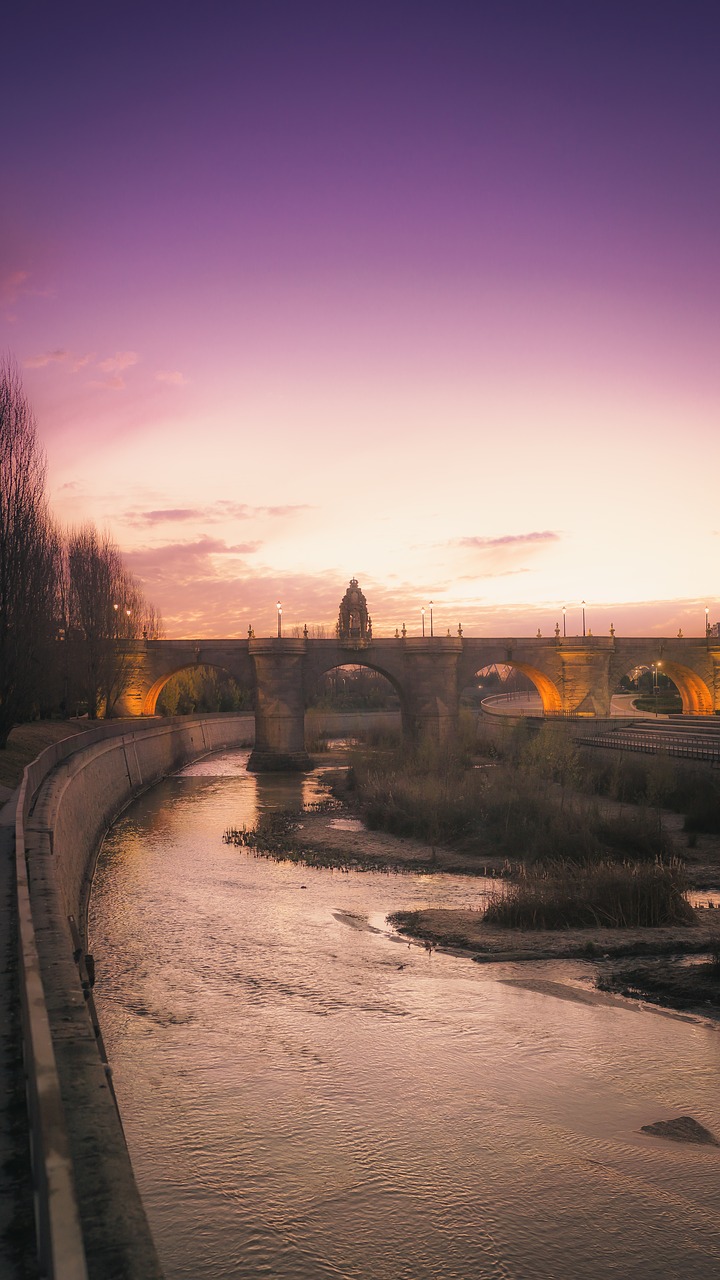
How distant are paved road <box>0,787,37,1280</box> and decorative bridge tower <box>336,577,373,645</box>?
174ft

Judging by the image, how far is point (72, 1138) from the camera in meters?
5.66

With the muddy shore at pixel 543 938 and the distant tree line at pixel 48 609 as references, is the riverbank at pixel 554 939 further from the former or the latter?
the distant tree line at pixel 48 609

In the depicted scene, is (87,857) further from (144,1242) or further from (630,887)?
(144,1242)

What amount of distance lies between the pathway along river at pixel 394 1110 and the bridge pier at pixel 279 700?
39.2 metres

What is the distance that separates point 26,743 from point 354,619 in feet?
102

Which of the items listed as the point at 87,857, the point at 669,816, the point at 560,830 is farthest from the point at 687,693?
the point at 87,857

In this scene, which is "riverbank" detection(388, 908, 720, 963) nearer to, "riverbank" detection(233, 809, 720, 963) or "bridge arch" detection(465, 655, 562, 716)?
"riverbank" detection(233, 809, 720, 963)

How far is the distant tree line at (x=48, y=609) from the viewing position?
102 ft

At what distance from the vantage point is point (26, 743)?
35.5 m

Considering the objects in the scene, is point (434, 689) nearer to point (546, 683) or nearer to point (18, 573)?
point (546, 683)

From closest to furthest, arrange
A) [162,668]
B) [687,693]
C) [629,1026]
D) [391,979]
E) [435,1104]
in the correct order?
[435,1104]
[629,1026]
[391,979]
[162,668]
[687,693]

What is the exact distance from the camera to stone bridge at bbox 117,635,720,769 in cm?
5784

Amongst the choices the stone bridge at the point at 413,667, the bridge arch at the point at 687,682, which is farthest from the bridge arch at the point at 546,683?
the bridge arch at the point at 687,682

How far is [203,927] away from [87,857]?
7.48m
